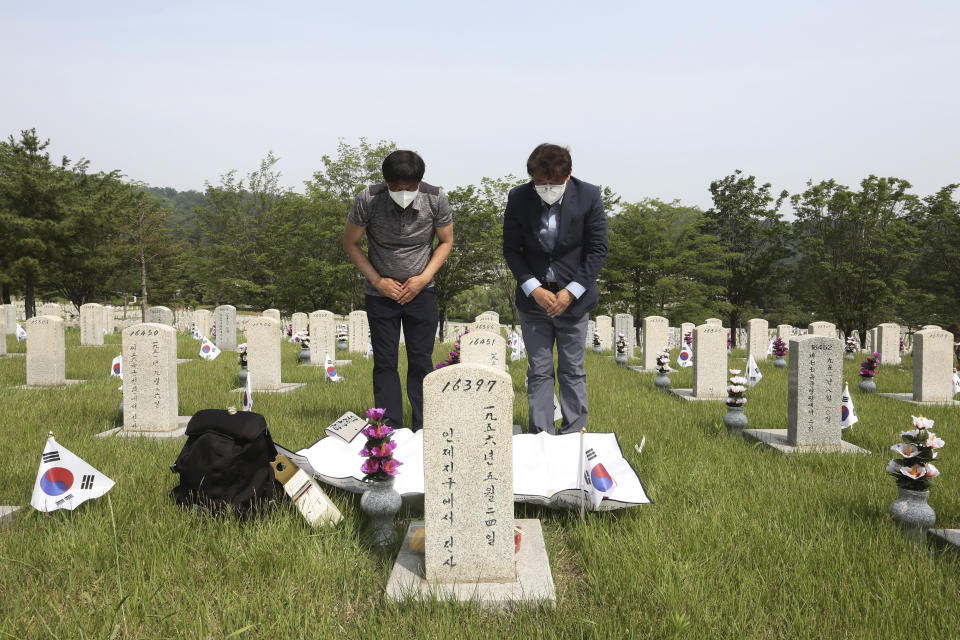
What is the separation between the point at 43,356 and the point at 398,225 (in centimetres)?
687

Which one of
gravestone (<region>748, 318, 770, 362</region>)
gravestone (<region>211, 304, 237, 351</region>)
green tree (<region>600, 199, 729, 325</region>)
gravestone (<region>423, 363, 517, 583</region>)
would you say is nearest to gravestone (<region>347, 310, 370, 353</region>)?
gravestone (<region>211, 304, 237, 351</region>)

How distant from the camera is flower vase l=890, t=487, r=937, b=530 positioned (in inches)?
123

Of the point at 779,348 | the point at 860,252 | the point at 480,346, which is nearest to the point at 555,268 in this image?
the point at 480,346

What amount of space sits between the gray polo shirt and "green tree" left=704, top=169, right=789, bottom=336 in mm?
33880

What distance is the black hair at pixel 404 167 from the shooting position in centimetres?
448

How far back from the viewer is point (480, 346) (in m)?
6.21

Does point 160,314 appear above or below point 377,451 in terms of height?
above

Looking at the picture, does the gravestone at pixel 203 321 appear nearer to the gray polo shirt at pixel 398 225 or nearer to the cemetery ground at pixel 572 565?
the cemetery ground at pixel 572 565

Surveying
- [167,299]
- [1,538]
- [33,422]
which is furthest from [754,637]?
[167,299]

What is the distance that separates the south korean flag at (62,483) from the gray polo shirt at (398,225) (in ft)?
Result: 7.79

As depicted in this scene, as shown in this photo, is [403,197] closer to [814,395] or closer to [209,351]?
[814,395]

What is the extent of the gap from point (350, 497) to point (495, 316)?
910cm

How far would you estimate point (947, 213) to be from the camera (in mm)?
30156

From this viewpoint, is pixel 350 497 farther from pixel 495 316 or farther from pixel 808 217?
pixel 808 217
